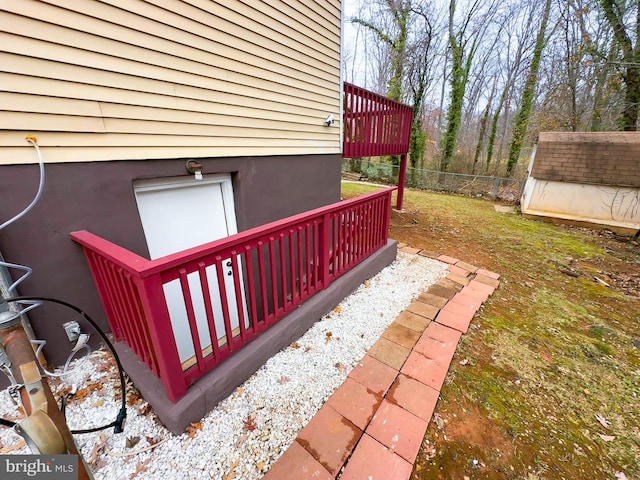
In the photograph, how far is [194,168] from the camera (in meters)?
2.45

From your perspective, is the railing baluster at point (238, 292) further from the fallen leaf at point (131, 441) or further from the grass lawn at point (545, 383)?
the grass lawn at point (545, 383)

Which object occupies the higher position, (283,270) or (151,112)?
(151,112)

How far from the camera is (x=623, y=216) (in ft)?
23.0

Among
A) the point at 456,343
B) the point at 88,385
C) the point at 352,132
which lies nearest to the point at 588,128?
the point at 352,132

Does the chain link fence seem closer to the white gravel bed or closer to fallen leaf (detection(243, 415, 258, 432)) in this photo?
the white gravel bed

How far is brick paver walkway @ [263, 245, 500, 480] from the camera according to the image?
1.54 metres

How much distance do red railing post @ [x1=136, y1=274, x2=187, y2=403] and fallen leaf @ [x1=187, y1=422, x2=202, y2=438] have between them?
225mm

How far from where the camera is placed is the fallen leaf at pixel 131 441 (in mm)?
1592

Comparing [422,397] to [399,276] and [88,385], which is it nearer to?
[399,276]

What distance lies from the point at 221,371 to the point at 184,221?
1546 mm

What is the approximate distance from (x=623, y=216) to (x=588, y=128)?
8021mm

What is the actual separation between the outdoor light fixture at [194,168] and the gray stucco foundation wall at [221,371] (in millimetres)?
1592

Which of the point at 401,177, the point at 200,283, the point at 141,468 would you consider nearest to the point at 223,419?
the point at 141,468

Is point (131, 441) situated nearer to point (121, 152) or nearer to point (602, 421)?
point (121, 152)
